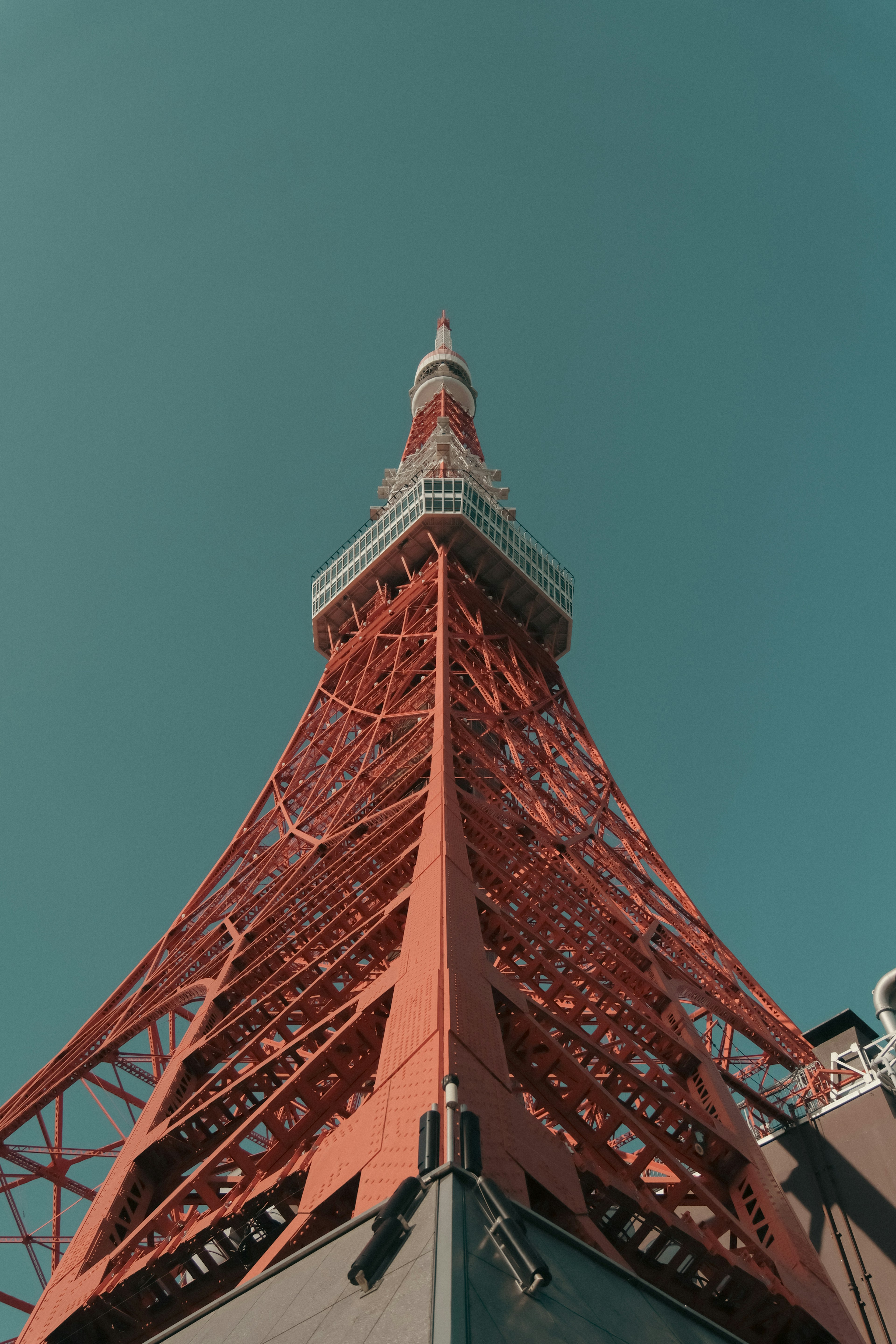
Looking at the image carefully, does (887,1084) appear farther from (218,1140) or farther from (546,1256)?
(546,1256)

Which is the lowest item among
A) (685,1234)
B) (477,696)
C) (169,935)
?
(685,1234)

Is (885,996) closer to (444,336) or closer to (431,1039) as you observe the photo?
(431,1039)

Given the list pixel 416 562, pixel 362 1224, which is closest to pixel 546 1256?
pixel 362 1224

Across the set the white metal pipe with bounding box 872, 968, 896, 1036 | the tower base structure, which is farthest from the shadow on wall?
the tower base structure

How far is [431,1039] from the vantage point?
22.1 feet

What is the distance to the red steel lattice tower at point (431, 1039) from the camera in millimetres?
7012

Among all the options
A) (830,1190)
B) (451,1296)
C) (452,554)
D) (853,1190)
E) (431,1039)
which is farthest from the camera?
(452,554)

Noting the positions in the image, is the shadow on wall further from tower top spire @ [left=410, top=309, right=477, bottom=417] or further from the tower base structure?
tower top spire @ [left=410, top=309, right=477, bottom=417]

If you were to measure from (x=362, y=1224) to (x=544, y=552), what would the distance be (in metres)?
33.3

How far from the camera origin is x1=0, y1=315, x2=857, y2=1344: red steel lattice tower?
701 cm

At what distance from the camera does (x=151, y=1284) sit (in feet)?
26.3

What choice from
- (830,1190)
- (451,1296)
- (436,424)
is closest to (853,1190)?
(830,1190)

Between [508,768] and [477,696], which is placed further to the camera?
[477,696]

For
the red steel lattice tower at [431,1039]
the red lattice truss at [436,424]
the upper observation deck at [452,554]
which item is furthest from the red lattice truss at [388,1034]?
the red lattice truss at [436,424]
